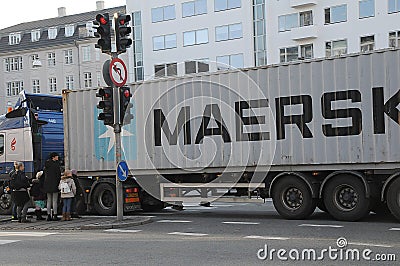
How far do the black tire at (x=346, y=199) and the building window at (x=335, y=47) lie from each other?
110 ft

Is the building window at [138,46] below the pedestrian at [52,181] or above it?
above

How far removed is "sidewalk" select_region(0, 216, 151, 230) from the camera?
14.3 m

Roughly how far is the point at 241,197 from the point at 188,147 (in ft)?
5.91

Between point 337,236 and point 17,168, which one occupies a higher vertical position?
point 17,168

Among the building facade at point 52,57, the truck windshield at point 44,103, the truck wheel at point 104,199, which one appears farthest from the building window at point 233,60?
the truck wheel at point 104,199

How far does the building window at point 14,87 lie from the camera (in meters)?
69.9

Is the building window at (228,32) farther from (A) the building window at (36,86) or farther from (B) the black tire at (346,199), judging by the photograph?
(B) the black tire at (346,199)

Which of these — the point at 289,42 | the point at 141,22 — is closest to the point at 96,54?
the point at 141,22

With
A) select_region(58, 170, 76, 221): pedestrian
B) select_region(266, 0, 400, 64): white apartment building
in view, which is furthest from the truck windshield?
select_region(266, 0, 400, 64): white apartment building

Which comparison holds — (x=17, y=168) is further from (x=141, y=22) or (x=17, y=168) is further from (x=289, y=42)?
(x=141, y=22)

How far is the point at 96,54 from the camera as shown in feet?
215

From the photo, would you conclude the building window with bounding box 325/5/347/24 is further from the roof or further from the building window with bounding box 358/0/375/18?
the roof

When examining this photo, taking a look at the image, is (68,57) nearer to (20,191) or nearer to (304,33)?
(304,33)

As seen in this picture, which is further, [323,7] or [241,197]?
[323,7]
